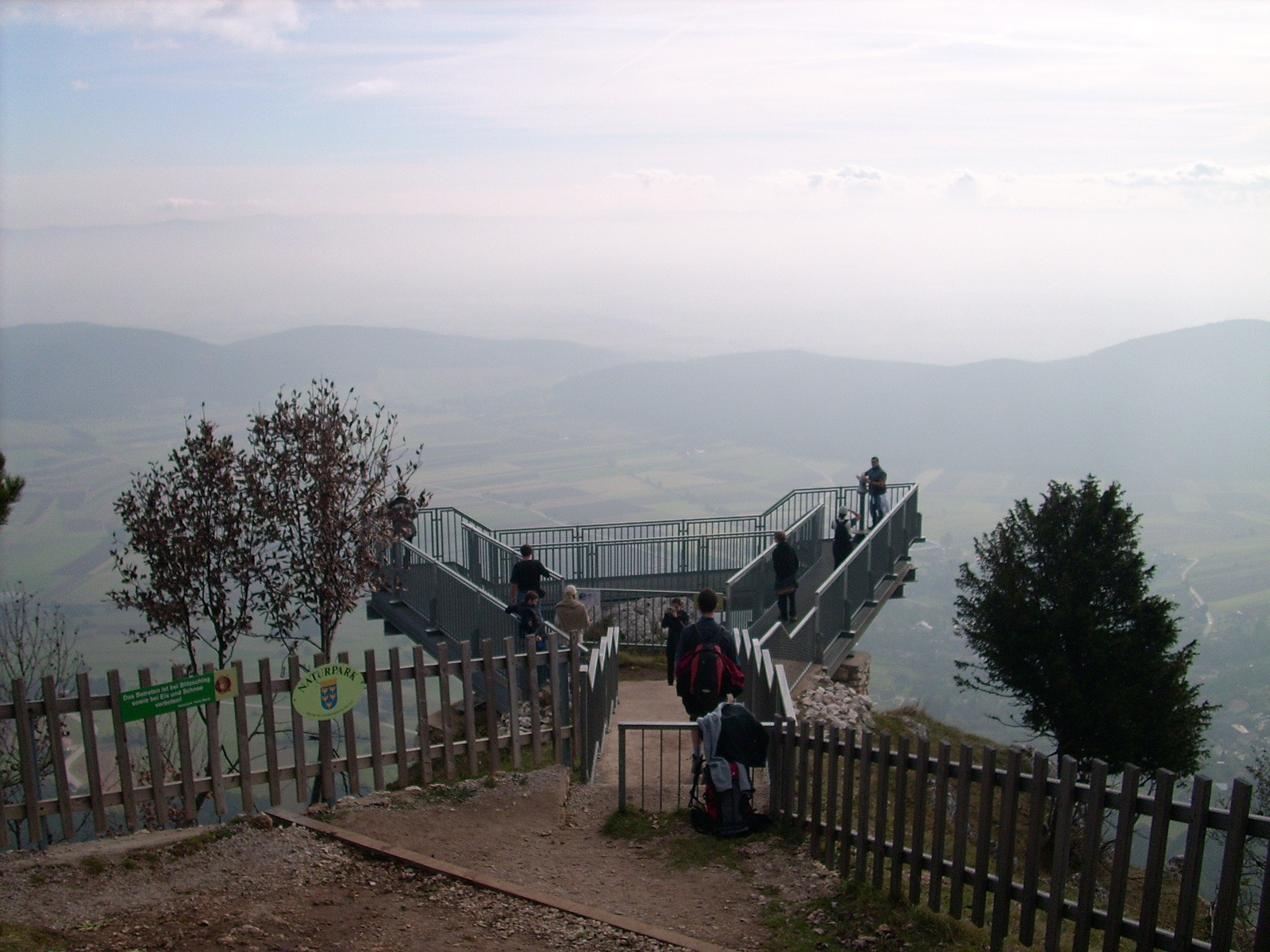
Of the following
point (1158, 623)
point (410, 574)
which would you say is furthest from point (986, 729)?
point (410, 574)

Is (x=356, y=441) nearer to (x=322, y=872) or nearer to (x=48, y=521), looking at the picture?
(x=322, y=872)

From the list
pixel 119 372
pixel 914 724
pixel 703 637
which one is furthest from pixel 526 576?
pixel 119 372

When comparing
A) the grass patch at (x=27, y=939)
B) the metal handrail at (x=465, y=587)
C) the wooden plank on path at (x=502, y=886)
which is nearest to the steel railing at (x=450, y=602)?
the metal handrail at (x=465, y=587)

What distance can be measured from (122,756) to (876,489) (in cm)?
1735

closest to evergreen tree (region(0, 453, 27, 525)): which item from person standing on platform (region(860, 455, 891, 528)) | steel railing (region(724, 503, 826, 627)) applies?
steel railing (region(724, 503, 826, 627))

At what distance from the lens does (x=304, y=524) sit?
15.6m

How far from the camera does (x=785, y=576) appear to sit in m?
16.3

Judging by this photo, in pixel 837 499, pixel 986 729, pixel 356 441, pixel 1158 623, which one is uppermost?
pixel 356 441

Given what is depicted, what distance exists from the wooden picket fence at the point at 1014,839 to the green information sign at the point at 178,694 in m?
4.14

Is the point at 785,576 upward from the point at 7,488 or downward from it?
downward

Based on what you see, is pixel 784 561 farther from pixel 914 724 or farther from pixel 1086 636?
pixel 1086 636

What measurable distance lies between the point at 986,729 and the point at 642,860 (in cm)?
9646

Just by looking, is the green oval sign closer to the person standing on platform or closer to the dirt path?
the dirt path

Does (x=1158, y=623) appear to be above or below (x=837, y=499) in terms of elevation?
below
